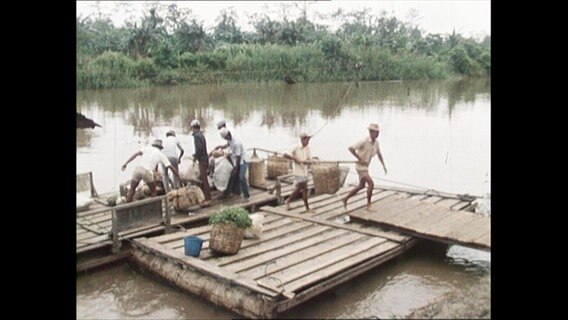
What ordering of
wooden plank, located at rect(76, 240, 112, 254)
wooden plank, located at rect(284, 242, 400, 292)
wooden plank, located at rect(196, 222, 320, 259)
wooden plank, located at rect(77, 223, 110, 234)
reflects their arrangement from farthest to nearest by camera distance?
wooden plank, located at rect(77, 223, 110, 234) → wooden plank, located at rect(76, 240, 112, 254) → wooden plank, located at rect(196, 222, 320, 259) → wooden plank, located at rect(284, 242, 400, 292)

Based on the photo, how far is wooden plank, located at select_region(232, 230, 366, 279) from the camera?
17.6 feet

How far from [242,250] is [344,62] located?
7.31 meters

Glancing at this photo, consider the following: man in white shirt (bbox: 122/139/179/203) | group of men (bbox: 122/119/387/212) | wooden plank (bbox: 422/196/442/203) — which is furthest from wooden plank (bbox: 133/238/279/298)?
wooden plank (bbox: 422/196/442/203)

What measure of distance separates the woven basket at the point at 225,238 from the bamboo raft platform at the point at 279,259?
0.08m

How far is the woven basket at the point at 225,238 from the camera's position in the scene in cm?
568

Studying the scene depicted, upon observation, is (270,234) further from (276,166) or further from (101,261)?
(276,166)

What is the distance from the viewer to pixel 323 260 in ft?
18.4

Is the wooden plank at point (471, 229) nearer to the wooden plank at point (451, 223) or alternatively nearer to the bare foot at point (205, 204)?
the wooden plank at point (451, 223)

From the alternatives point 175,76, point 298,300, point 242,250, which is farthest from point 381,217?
point 175,76

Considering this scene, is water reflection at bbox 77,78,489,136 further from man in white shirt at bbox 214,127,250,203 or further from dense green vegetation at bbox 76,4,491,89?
man in white shirt at bbox 214,127,250,203

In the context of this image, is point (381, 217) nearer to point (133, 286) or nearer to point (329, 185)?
point (329, 185)

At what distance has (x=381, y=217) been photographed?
22.6 ft

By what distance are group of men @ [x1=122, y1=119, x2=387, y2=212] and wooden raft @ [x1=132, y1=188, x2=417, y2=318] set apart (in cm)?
49

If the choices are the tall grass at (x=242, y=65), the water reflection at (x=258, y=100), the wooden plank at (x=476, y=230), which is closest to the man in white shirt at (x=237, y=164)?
the wooden plank at (x=476, y=230)
